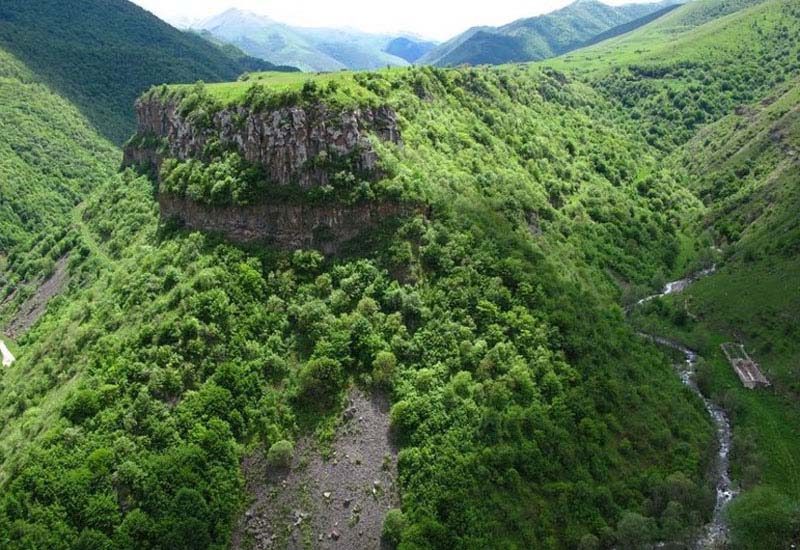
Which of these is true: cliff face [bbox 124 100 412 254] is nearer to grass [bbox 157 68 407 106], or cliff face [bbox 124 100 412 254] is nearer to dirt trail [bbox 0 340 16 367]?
grass [bbox 157 68 407 106]

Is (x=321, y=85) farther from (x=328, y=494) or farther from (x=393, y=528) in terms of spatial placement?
(x=393, y=528)

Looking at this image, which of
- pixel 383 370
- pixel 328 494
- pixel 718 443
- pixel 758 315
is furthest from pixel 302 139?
pixel 758 315

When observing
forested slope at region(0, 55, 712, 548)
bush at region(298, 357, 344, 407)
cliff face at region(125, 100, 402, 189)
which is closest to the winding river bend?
forested slope at region(0, 55, 712, 548)

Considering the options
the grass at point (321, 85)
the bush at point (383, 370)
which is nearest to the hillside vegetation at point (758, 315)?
the bush at point (383, 370)

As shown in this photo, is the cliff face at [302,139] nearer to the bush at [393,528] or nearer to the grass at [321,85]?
the grass at [321,85]

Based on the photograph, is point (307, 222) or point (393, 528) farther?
point (307, 222)
